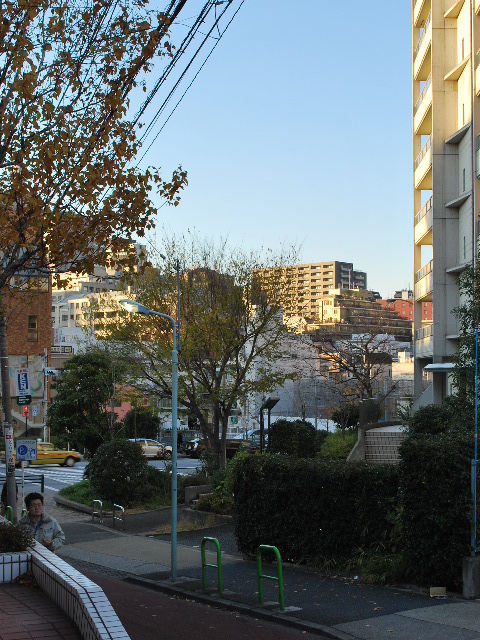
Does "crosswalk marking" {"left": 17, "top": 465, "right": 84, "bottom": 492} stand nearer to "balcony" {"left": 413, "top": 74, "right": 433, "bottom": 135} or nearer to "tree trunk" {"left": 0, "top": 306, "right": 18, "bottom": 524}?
"tree trunk" {"left": 0, "top": 306, "right": 18, "bottom": 524}

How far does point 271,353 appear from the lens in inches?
1213

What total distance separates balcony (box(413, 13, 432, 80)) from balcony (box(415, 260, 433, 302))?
9434 millimetres

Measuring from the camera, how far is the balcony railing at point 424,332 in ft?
115

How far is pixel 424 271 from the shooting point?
3650cm

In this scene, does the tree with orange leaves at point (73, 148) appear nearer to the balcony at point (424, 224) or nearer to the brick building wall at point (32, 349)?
the balcony at point (424, 224)

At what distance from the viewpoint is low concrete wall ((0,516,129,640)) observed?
6570 millimetres

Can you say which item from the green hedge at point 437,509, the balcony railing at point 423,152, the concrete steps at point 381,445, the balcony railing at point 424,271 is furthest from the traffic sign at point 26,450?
the balcony railing at point 423,152

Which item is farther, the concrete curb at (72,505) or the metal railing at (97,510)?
the concrete curb at (72,505)

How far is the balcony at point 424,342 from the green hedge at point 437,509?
22.7 meters

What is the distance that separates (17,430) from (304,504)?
49749 millimetres

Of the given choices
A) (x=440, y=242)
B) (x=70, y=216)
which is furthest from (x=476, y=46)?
(x=70, y=216)

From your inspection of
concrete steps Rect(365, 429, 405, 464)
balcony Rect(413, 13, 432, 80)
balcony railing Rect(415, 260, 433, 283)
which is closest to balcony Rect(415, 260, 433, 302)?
balcony railing Rect(415, 260, 433, 283)

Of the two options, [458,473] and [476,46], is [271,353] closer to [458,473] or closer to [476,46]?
[476,46]

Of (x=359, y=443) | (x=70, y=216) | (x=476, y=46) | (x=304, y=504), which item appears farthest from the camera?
(x=476, y=46)
